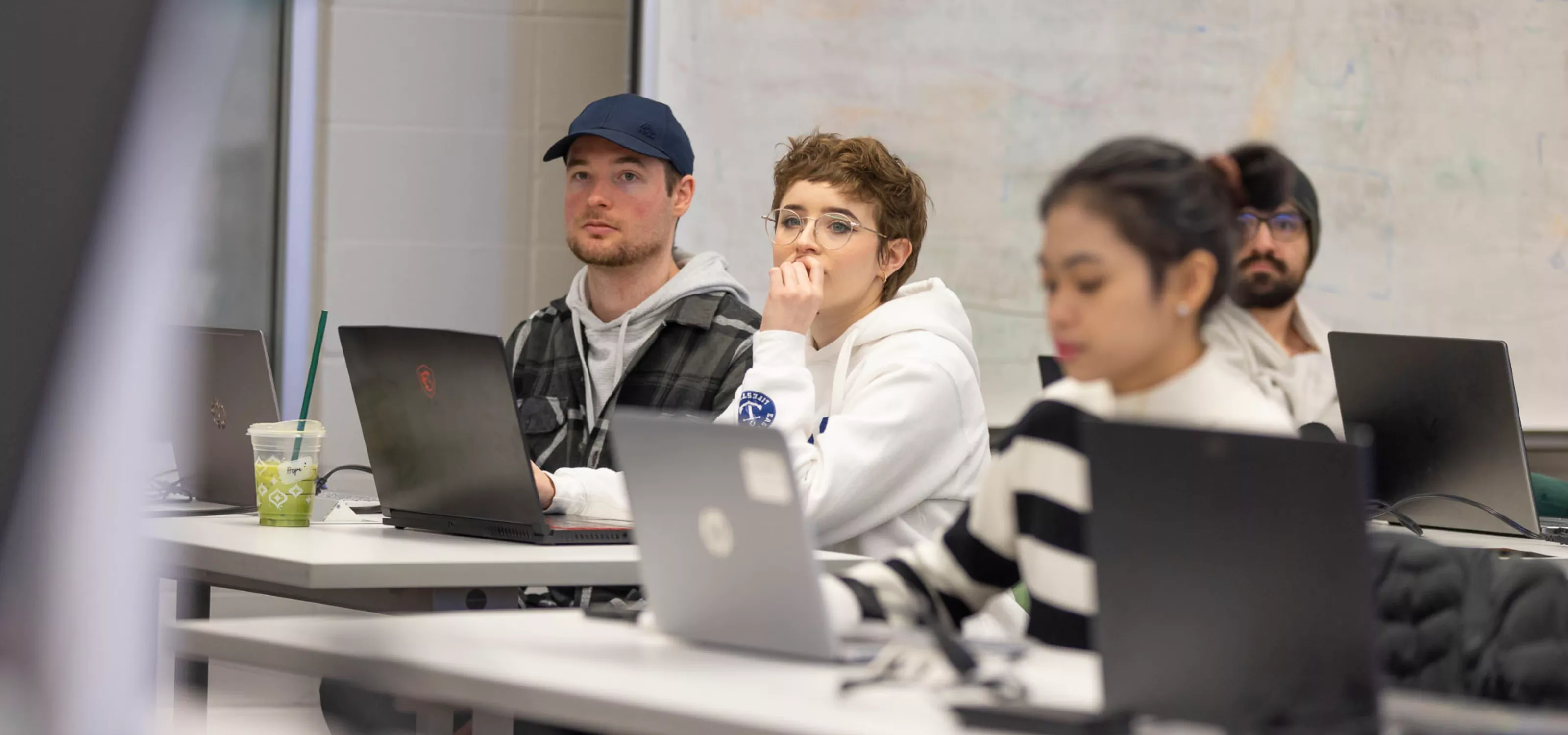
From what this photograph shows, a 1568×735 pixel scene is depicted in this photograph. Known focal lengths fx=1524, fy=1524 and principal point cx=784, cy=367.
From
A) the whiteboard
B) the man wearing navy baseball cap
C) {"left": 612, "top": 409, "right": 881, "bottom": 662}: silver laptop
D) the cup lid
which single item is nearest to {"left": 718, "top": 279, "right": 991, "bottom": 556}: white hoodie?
the man wearing navy baseball cap

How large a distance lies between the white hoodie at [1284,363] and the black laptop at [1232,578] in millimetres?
309

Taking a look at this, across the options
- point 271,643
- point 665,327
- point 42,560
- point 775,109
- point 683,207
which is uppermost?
point 775,109

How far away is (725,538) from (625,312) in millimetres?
1380

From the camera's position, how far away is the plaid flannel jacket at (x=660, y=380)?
225 centimetres

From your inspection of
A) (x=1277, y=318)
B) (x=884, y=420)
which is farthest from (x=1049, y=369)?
(x=884, y=420)

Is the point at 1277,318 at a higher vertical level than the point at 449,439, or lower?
higher

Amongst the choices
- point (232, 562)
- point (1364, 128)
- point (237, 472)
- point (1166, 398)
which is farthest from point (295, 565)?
point (1364, 128)

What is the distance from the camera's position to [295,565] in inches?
58.2

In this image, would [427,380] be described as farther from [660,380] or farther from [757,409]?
[660,380]

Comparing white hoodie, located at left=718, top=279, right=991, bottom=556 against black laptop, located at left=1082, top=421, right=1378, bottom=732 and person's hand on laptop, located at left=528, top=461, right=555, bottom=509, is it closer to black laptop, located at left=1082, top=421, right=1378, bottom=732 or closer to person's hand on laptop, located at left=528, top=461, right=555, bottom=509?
person's hand on laptop, located at left=528, top=461, right=555, bottom=509

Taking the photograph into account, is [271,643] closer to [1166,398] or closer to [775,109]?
[1166,398]

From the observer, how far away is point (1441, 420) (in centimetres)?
215

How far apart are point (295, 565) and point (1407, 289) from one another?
2711 mm

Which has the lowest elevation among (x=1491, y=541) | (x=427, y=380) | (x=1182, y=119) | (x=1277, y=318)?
(x=1491, y=541)
